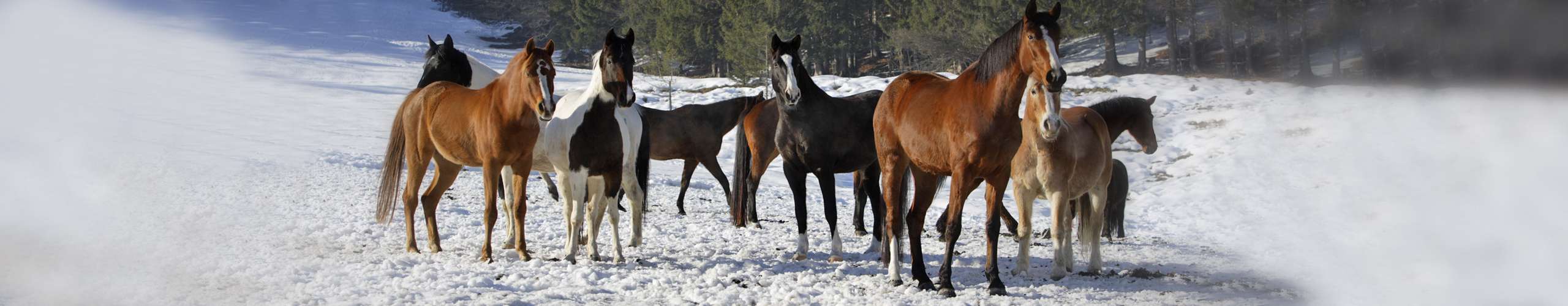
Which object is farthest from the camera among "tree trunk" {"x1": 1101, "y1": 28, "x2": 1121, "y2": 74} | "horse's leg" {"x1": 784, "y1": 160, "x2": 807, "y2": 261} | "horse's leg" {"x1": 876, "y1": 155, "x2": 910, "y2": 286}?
"tree trunk" {"x1": 1101, "y1": 28, "x2": 1121, "y2": 74}

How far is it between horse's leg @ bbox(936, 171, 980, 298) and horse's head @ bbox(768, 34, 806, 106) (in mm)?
1828

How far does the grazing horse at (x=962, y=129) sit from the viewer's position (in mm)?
5238

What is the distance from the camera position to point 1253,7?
129 inches

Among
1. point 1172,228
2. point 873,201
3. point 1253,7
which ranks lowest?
point 1172,228

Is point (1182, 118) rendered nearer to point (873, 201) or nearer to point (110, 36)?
point (873, 201)

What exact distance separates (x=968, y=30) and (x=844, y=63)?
11173 mm

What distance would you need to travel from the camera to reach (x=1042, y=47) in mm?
5062

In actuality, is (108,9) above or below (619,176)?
above

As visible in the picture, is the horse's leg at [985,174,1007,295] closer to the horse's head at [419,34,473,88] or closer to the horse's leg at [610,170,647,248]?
the horse's leg at [610,170,647,248]

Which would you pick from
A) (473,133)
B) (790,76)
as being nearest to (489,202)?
(473,133)

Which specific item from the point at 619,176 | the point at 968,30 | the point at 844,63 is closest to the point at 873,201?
the point at 619,176

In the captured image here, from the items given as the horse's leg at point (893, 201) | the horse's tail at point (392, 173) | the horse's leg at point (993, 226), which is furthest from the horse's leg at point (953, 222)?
the horse's tail at point (392, 173)

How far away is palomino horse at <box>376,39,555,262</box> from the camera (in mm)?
6621

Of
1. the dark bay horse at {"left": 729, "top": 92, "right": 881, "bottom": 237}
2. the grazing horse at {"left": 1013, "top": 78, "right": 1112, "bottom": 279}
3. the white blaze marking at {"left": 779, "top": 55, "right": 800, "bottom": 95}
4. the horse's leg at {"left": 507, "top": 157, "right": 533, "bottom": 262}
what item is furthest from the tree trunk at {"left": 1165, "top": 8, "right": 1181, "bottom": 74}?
the horse's leg at {"left": 507, "top": 157, "right": 533, "bottom": 262}
